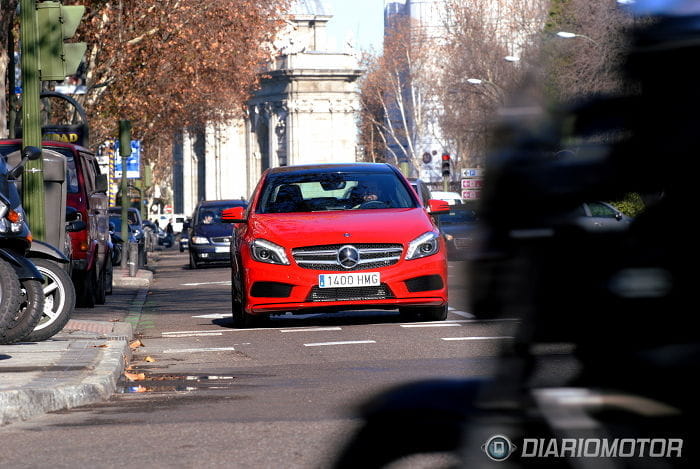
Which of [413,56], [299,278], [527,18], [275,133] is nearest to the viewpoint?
[299,278]

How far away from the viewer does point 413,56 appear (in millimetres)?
87625

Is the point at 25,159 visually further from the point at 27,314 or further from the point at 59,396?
the point at 59,396

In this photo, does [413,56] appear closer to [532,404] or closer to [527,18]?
[527,18]

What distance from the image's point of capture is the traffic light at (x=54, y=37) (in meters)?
14.6

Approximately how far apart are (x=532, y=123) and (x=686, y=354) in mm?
551

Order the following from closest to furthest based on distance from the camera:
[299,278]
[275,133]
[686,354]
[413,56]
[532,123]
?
[686,354], [532,123], [299,278], [413,56], [275,133]

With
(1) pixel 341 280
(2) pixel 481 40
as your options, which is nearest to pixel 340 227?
(1) pixel 341 280

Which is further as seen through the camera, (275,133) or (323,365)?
(275,133)

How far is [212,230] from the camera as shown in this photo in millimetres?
37875

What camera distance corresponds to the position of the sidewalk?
7762 millimetres

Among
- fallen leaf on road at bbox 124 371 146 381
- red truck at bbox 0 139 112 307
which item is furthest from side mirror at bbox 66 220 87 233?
fallen leaf on road at bbox 124 371 146 381

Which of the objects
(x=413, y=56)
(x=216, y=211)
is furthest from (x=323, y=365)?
(x=413, y=56)

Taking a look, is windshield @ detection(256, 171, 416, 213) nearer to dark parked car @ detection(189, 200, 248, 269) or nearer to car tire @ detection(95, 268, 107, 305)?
car tire @ detection(95, 268, 107, 305)

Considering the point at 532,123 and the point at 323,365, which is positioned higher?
the point at 532,123
